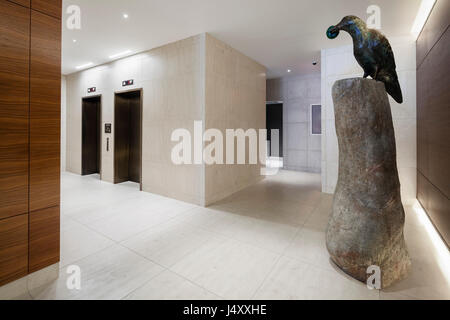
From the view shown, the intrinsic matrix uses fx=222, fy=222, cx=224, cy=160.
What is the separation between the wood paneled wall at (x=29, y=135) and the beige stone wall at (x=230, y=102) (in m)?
2.79

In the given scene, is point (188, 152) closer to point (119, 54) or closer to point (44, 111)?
point (44, 111)

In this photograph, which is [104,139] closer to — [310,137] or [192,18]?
[192,18]

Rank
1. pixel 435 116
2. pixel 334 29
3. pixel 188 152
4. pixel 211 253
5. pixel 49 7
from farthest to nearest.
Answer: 1. pixel 188 152
2. pixel 435 116
3. pixel 211 253
4. pixel 334 29
5. pixel 49 7

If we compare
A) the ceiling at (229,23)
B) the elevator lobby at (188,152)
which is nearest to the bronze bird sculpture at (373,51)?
the elevator lobby at (188,152)

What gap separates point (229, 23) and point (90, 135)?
6051 millimetres

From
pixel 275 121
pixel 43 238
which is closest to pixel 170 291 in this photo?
pixel 43 238

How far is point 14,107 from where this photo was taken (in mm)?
1829

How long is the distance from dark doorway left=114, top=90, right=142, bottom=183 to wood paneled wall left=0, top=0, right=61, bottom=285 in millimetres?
4231

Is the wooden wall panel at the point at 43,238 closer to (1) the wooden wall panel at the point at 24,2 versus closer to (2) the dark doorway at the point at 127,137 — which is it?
(1) the wooden wall panel at the point at 24,2

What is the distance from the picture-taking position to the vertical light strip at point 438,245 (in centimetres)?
245

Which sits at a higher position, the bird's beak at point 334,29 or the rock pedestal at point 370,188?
the bird's beak at point 334,29

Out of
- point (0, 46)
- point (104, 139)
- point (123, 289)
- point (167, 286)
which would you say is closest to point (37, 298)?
point (123, 289)

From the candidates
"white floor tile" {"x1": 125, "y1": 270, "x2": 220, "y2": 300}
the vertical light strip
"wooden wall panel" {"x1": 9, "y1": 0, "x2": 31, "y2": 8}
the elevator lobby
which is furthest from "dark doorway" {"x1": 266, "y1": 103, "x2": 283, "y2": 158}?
"wooden wall panel" {"x1": 9, "y1": 0, "x2": 31, "y2": 8}

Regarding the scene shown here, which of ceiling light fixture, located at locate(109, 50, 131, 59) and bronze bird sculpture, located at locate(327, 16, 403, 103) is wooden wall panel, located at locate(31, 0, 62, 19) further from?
ceiling light fixture, located at locate(109, 50, 131, 59)
